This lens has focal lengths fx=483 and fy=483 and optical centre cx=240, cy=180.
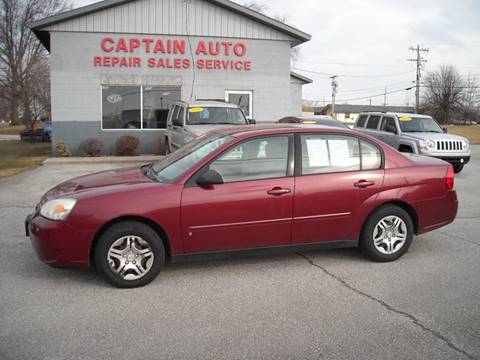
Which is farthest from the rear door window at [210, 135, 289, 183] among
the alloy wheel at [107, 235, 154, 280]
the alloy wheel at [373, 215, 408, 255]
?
the alloy wheel at [373, 215, 408, 255]

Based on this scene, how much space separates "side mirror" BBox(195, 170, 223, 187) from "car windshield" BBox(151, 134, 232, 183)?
0.76ft

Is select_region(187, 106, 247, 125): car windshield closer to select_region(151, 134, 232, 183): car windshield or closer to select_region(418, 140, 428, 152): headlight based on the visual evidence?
select_region(418, 140, 428, 152): headlight

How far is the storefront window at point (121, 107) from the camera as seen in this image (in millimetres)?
17453

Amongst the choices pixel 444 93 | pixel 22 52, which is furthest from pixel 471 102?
pixel 22 52

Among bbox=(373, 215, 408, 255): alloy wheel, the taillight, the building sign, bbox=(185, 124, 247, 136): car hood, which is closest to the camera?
bbox=(373, 215, 408, 255): alloy wheel

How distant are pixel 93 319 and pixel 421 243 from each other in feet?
14.3

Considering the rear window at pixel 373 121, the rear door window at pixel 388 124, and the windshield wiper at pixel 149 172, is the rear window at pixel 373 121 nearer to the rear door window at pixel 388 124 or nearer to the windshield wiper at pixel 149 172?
the rear door window at pixel 388 124

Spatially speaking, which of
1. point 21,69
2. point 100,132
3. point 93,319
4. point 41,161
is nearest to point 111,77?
point 100,132

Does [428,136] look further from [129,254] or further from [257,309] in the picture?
[129,254]

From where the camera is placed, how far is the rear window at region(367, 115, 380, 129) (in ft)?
50.1

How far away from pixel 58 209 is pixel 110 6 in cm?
1392

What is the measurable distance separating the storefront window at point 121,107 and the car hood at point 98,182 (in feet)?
40.8

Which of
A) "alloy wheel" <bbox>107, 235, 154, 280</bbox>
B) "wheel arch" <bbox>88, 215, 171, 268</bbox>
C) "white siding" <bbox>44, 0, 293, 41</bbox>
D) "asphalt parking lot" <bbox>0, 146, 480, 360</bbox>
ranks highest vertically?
"white siding" <bbox>44, 0, 293, 41</bbox>

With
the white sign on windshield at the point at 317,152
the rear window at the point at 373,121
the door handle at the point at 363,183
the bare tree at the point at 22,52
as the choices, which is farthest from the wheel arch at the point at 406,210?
the bare tree at the point at 22,52
